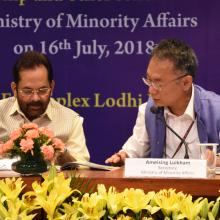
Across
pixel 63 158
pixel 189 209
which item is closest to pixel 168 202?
pixel 189 209

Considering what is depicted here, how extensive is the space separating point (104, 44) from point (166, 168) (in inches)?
80.8

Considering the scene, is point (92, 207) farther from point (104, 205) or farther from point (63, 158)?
point (63, 158)

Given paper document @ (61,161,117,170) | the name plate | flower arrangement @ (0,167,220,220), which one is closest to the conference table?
the name plate

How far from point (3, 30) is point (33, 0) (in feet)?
0.90

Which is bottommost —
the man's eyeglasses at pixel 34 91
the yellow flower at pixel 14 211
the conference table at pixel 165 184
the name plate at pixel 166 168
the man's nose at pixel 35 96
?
the yellow flower at pixel 14 211

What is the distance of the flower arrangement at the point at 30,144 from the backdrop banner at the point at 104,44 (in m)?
1.69

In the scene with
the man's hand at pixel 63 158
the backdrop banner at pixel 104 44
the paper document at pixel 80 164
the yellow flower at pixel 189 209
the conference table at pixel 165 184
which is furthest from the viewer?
the backdrop banner at pixel 104 44

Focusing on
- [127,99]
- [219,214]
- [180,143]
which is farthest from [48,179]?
[127,99]

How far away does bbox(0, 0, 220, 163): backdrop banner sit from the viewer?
430 centimetres

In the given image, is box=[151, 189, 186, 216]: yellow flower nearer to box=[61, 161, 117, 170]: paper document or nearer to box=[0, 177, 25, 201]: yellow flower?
box=[0, 177, 25, 201]: yellow flower

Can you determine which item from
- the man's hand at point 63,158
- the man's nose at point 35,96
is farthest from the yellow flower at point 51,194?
the man's nose at point 35,96

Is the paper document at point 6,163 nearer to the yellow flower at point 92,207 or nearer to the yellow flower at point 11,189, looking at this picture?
the yellow flower at point 11,189

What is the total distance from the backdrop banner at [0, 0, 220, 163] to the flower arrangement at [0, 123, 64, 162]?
1.69 metres

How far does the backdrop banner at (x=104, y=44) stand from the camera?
4305mm
